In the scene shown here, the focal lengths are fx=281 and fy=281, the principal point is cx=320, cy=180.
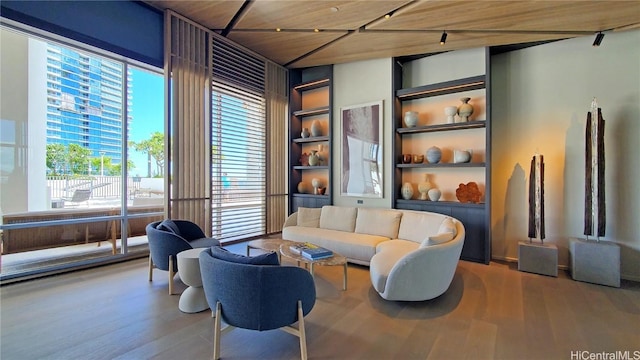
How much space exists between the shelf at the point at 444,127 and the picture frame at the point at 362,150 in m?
0.51

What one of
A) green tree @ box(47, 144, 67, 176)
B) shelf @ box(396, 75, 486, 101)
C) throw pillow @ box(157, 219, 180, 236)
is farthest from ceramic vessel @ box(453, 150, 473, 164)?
green tree @ box(47, 144, 67, 176)

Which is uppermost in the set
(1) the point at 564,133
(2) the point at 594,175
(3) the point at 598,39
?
(3) the point at 598,39

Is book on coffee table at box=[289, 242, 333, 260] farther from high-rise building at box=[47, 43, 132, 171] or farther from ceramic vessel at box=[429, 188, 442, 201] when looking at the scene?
high-rise building at box=[47, 43, 132, 171]

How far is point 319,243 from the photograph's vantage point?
4.59m

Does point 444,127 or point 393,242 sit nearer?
point 393,242

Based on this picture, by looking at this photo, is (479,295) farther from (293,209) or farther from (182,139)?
(182,139)

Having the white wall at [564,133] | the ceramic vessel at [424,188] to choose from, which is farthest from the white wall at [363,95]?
the white wall at [564,133]

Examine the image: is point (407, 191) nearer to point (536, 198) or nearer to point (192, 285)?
point (536, 198)

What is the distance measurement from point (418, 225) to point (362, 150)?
192 cm

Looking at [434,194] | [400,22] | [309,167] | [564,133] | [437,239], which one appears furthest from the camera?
[309,167]

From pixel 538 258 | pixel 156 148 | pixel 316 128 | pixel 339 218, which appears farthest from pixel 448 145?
pixel 156 148

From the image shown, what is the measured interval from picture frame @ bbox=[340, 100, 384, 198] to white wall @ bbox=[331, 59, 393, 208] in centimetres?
9

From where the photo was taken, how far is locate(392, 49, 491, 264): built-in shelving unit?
4.51 m

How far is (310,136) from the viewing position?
654cm
